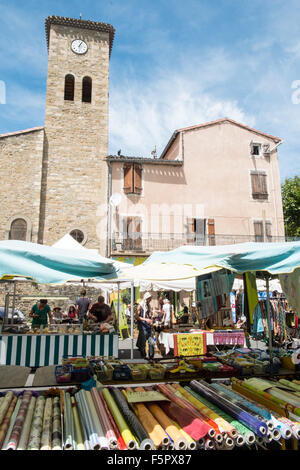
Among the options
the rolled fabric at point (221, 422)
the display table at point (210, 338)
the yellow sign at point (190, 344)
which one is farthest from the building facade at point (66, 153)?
the rolled fabric at point (221, 422)

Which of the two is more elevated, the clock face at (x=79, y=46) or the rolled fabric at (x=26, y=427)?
the clock face at (x=79, y=46)

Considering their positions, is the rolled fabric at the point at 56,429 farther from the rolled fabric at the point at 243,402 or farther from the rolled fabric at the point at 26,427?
the rolled fabric at the point at 243,402

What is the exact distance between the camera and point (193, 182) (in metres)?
21.6

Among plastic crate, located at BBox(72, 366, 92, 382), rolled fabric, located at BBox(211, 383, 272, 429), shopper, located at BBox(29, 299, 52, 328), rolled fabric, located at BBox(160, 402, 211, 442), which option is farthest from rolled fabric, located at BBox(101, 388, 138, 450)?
shopper, located at BBox(29, 299, 52, 328)

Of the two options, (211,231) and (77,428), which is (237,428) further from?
(211,231)

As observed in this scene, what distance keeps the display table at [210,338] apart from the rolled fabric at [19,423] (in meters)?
5.93

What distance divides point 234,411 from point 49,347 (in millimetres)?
5471

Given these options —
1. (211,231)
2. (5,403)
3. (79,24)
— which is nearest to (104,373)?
(5,403)

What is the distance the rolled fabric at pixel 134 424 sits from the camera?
211 centimetres

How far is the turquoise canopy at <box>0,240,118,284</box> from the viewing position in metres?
3.43

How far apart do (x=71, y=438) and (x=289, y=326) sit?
11.8 meters

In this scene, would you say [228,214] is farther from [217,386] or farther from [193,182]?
[217,386]

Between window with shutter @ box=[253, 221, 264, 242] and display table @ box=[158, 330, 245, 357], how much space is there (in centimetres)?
1307

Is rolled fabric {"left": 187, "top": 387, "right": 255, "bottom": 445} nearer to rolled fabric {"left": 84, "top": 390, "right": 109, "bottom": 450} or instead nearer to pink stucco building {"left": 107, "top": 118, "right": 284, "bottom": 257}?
rolled fabric {"left": 84, "top": 390, "right": 109, "bottom": 450}
